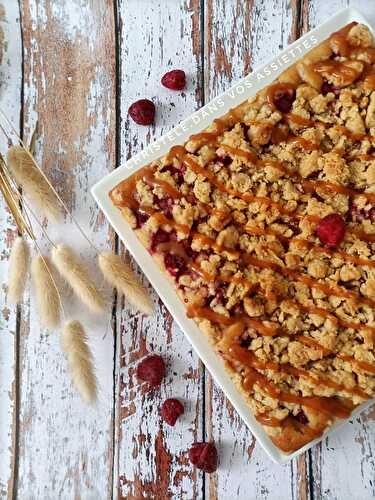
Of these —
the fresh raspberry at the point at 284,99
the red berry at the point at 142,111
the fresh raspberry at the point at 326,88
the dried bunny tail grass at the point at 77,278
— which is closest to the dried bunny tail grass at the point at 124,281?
the dried bunny tail grass at the point at 77,278

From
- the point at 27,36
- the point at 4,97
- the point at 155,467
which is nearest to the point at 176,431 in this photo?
the point at 155,467

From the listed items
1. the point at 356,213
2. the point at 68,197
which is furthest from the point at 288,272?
the point at 68,197

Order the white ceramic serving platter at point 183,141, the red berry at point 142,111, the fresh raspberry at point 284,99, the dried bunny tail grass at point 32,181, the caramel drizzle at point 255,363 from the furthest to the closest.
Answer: the red berry at point 142,111
the dried bunny tail grass at point 32,181
the white ceramic serving platter at point 183,141
the fresh raspberry at point 284,99
the caramel drizzle at point 255,363

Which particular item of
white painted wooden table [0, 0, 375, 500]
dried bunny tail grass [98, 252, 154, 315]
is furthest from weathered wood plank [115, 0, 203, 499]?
dried bunny tail grass [98, 252, 154, 315]

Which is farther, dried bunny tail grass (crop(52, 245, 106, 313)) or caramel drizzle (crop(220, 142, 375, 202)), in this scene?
dried bunny tail grass (crop(52, 245, 106, 313))

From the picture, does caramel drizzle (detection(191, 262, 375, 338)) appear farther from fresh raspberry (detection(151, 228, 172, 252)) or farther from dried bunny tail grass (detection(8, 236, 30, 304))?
dried bunny tail grass (detection(8, 236, 30, 304))

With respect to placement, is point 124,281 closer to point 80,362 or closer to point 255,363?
point 80,362

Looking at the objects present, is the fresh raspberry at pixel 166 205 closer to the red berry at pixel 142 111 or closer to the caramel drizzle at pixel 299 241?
the caramel drizzle at pixel 299 241

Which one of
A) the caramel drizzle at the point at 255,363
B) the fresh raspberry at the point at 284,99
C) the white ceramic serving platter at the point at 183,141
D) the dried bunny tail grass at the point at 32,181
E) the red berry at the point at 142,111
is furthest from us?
the red berry at the point at 142,111
